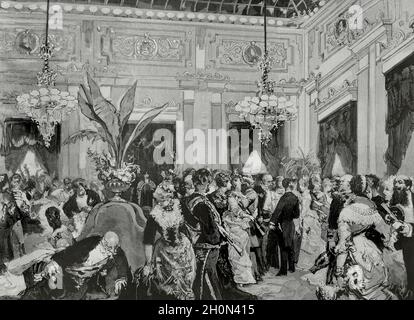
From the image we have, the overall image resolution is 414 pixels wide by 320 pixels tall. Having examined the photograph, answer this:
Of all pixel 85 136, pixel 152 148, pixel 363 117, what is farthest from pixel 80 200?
pixel 363 117

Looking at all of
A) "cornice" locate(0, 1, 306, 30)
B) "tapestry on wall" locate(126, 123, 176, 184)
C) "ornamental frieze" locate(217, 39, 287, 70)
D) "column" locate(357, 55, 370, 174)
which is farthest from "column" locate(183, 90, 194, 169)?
"column" locate(357, 55, 370, 174)

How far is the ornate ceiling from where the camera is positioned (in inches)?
293

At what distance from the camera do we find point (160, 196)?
7.25m

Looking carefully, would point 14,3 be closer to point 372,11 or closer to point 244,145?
point 244,145

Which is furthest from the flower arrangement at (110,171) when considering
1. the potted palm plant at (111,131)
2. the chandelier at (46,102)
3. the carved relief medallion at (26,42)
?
the carved relief medallion at (26,42)

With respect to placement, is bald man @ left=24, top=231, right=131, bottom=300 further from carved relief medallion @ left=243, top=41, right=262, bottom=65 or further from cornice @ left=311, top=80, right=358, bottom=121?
cornice @ left=311, top=80, right=358, bottom=121

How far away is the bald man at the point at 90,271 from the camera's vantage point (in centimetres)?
713

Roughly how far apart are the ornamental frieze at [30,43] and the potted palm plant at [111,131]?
402mm

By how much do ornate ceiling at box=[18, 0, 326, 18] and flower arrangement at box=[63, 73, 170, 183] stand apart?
3.19ft

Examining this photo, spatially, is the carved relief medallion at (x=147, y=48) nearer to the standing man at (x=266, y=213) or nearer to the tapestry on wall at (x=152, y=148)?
the tapestry on wall at (x=152, y=148)
